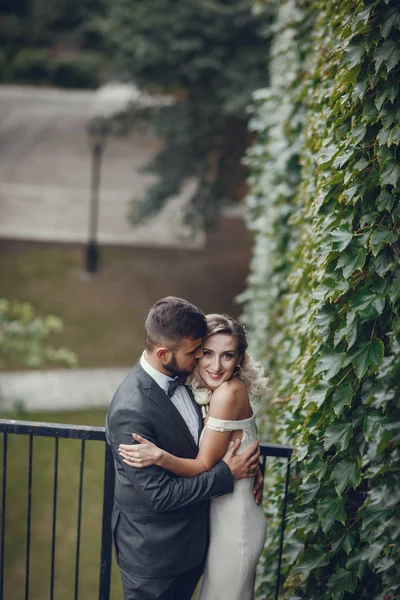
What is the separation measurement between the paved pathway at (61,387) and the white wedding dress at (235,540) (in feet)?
26.0

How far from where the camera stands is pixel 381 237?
9.76 ft

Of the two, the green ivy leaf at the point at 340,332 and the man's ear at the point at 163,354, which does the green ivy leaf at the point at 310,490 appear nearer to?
the green ivy leaf at the point at 340,332

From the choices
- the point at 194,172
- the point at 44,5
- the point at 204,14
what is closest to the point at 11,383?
the point at 194,172

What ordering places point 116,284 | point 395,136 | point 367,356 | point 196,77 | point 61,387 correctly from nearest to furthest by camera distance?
point 395,136 → point 367,356 → point 61,387 → point 196,77 → point 116,284

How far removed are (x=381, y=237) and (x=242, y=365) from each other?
2.64 feet

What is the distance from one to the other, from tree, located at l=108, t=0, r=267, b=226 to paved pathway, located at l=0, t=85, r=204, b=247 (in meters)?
1.25

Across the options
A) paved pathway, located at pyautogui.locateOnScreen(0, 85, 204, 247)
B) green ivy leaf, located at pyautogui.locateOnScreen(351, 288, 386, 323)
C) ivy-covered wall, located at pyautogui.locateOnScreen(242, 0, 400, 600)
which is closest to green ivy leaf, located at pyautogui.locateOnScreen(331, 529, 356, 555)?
ivy-covered wall, located at pyautogui.locateOnScreen(242, 0, 400, 600)

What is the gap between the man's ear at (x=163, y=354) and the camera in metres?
3.04

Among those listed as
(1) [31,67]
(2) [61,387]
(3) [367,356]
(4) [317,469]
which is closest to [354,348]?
(3) [367,356]

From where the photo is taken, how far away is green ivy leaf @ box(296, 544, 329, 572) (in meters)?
3.30

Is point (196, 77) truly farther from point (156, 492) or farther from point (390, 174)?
point (156, 492)

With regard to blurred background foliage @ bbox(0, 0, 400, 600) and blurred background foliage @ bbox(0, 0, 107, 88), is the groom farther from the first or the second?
blurred background foliage @ bbox(0, 0, 107, 88)

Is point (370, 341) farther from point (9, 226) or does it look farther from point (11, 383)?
point (9, 226)

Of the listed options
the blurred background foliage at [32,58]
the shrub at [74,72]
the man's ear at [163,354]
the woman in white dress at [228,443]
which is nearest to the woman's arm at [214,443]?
the woman in white dress at [228,443]
